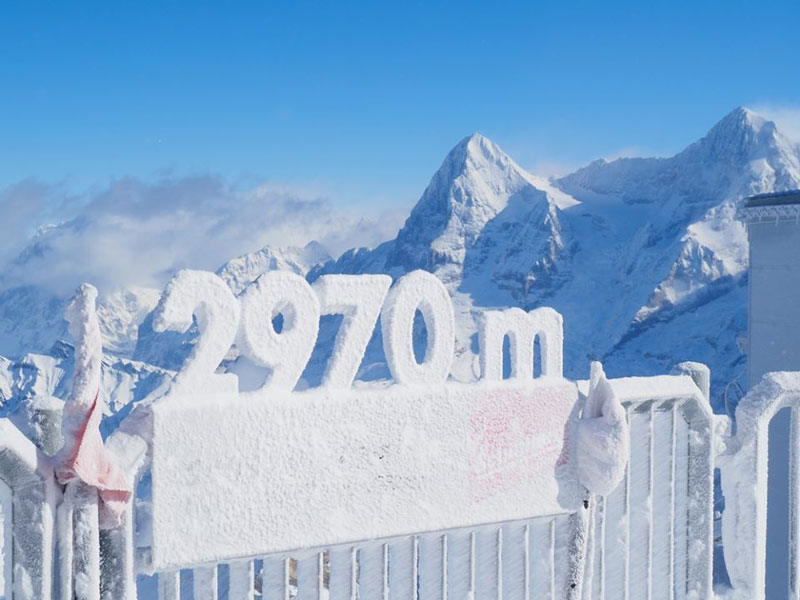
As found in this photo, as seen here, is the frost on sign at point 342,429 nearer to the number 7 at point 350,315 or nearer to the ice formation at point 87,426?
the number 7 at point 350,315

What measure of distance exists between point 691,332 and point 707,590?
17099cm

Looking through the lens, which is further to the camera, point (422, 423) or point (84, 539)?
point (422, 423)

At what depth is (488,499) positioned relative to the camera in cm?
401

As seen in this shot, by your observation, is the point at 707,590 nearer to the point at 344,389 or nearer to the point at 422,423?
the point at 422,423

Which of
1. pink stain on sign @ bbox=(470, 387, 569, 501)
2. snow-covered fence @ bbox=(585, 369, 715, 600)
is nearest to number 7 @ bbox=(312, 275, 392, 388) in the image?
pink stain on sign @ bbox=(470, 387, 569, 501)

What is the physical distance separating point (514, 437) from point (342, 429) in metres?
0.95

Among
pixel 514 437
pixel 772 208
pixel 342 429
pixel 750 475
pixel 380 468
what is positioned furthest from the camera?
pixel 772 208

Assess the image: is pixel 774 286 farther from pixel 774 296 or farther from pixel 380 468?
pixel 380 468

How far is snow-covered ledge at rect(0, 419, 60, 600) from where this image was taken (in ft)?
9.65

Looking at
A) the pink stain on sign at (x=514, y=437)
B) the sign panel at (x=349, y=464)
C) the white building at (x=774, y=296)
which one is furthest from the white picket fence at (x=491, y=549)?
the white building at (x=774, y=296)

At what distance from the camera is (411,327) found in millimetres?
3855

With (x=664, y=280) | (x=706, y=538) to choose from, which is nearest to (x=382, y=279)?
(x=706, y=538)

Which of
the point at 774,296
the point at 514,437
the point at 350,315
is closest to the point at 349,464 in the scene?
the point at 350,315

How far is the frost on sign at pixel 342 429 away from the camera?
3332 millimetres
